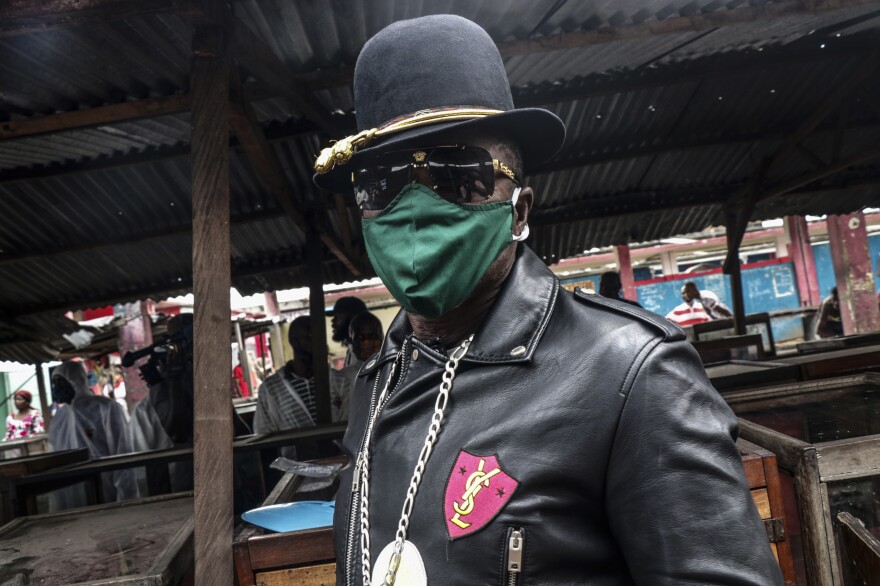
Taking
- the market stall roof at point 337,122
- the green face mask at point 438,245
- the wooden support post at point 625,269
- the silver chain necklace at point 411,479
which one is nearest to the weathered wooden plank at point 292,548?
the silver chain necklace at point 411,479

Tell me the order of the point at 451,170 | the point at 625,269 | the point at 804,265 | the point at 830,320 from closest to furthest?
1. the point at 451,170
2. the point at 830,320
3. the point at 625,269
4. the point at 804,265

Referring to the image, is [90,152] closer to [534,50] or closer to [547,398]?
[534,50]

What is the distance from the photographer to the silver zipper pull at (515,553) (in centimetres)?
107

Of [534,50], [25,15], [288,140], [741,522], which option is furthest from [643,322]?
[288,140]

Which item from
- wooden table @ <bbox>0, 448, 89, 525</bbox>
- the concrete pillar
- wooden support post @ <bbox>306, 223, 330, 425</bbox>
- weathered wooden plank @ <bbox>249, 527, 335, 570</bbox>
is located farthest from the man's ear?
the concrete pillar

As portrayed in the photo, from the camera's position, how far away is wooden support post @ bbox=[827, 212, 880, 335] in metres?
13.9

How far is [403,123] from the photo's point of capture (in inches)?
52.5

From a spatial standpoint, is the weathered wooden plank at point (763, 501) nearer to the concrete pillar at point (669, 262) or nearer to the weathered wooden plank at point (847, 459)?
the weathered wooden plank at point (847, 459)

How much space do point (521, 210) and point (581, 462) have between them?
0.54m

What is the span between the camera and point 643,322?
1.15 m

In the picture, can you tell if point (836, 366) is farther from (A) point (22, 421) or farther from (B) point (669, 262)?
(B) point (669, 262)

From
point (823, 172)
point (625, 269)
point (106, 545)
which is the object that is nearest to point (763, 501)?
point (106, 545)

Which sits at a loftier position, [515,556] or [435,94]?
[435,94]

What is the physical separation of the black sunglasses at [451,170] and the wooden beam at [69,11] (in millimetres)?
1570
